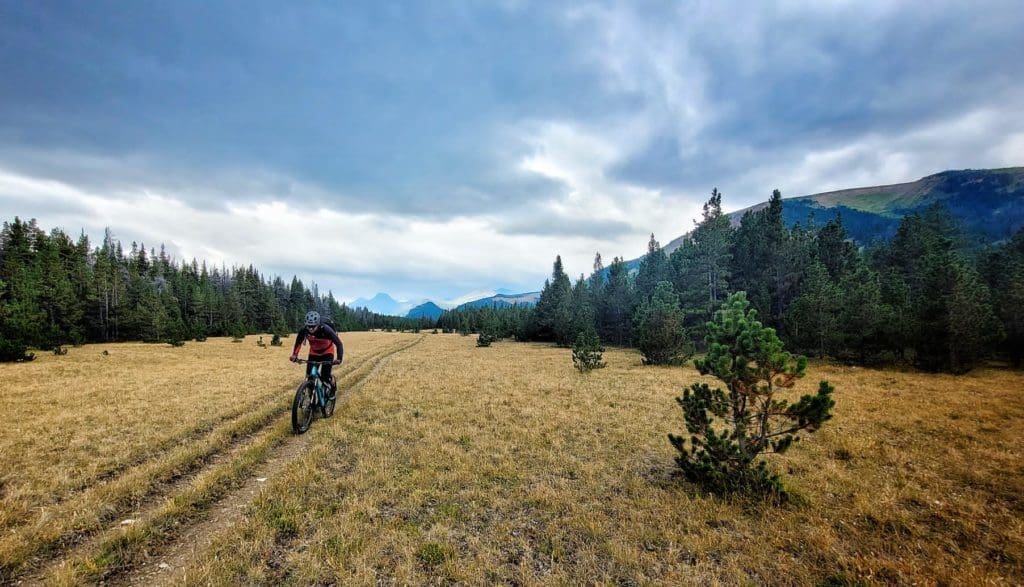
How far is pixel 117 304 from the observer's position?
55094mm

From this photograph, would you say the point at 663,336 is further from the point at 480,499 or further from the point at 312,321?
the point at 312,321

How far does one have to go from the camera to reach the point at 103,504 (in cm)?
639

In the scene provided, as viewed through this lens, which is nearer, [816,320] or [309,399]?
[309,399]

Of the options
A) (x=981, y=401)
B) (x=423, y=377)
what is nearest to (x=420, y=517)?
(x=423, y=377)

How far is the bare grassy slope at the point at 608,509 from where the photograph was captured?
5098 millimetres

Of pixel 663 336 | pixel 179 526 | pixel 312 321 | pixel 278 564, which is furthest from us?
pixel 663 336

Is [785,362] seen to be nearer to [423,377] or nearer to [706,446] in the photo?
[706,446]

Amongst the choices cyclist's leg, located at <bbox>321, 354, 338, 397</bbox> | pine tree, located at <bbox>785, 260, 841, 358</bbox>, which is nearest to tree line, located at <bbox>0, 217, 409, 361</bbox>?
cyclist's leg, located at <bbox>321, 354, 338, 397</bbox>

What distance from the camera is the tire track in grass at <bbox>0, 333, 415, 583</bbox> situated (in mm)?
5137

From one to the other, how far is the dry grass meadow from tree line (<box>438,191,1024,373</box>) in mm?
12204

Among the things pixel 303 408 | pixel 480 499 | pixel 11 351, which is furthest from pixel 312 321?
pixel 11 351

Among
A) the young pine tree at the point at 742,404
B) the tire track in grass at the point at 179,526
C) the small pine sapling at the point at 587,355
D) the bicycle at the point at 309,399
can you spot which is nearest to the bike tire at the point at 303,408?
the bicycle at the point at 309,399

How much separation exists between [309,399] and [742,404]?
12762 mm

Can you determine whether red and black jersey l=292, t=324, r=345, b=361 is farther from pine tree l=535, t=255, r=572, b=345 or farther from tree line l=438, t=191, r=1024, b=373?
pine tree l=535, t=255, r=572, b=345
